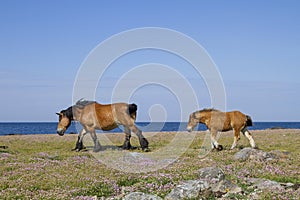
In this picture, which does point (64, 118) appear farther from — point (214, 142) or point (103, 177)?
point (103, 177)

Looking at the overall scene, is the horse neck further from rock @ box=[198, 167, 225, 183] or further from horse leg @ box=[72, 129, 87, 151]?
rock @ box=[198, 167, 225, 183]

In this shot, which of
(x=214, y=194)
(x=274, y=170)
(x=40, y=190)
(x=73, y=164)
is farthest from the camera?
(x=73, y=164)

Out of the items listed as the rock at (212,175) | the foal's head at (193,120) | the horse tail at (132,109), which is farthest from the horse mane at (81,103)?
the rock at (212,175)

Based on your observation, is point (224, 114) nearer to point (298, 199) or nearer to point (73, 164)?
point (73, 164)

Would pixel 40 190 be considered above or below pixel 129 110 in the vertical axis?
below

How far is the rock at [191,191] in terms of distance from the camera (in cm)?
1123

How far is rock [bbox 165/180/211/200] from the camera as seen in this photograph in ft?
36.8

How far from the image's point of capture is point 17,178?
15.3 m

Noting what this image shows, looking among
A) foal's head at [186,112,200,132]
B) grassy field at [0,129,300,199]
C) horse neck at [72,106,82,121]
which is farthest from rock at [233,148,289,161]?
horse neck at [72,106,82,121]

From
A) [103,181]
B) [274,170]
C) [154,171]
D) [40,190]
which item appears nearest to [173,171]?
[154,171]

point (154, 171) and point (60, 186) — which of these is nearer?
point (60, 186)

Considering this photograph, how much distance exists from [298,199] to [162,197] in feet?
12.3

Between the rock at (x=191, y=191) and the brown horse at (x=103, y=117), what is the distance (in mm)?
13529

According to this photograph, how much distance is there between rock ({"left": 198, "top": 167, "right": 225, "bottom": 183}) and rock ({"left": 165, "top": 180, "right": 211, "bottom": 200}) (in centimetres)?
53
